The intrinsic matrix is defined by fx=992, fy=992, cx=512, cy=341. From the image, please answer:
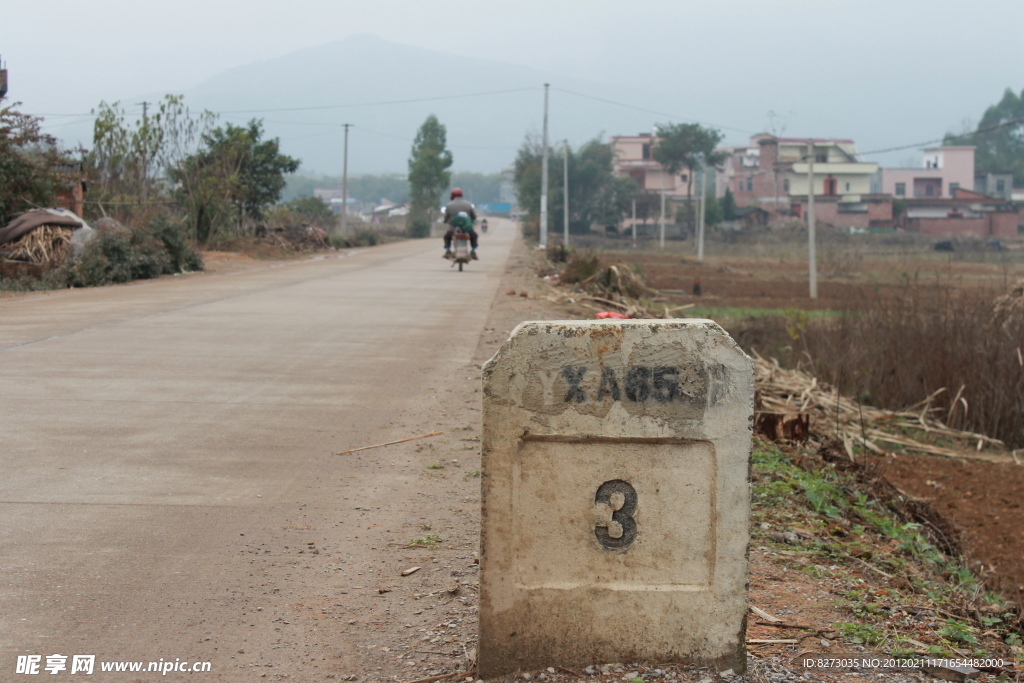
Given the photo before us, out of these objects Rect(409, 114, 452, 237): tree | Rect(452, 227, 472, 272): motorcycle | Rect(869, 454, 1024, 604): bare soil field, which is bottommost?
Rect(869, 454, 1024, 604): bare soil field

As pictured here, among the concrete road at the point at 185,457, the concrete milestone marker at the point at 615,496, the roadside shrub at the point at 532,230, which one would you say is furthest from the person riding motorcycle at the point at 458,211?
the roadside shrub at the point at 532,230

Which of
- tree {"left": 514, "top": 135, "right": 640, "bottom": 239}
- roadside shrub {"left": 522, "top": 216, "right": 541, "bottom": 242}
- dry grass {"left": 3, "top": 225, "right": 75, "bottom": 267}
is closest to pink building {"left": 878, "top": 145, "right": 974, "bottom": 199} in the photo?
tree {"left": 514, "top": 135, "right": 640, "bottom": 239}

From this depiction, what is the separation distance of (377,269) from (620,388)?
937 inches

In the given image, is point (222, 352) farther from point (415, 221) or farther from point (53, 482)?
point (415, 221)

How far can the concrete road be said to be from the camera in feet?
13.3

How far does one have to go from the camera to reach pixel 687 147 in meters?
102

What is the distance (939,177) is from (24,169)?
404 feet

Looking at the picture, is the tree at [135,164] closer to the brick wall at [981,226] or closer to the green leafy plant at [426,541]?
the green leafy plant at [426,541]

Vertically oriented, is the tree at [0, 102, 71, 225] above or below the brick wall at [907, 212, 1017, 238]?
below

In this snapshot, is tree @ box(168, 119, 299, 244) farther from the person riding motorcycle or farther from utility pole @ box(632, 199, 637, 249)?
utility pole @ box(632, 199, 637, 249)

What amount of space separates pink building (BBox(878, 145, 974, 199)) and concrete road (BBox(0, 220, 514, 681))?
12297cm

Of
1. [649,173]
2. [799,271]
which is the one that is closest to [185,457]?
[799,271]

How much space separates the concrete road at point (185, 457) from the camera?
406 cm

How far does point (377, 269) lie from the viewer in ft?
87.8
